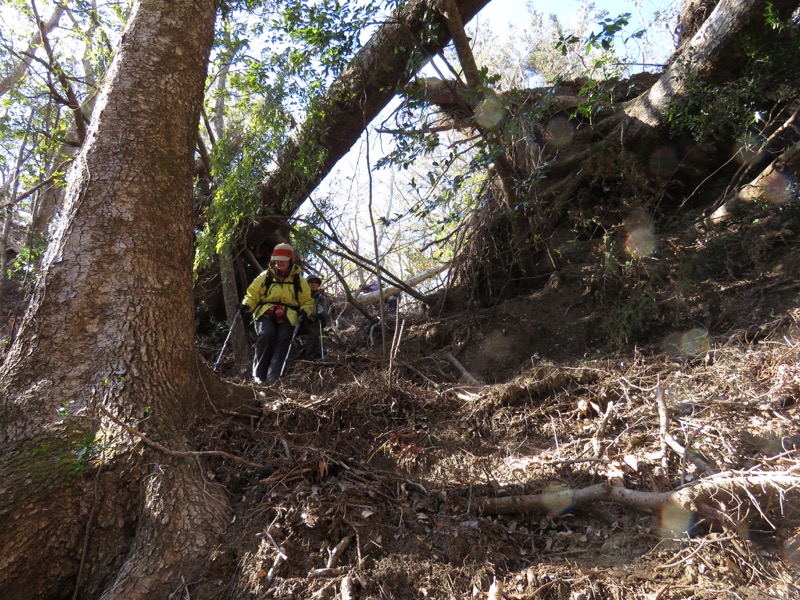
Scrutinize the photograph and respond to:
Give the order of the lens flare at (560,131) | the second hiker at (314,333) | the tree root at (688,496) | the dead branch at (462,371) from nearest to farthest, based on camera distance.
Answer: the tree root at (688,496)
the dead branch at (462,371)
the second hiker at (314,333)
the lens flare at (560,131)

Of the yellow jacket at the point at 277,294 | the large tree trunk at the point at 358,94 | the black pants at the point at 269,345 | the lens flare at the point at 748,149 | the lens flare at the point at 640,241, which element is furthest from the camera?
the yellow jacket at the point at 277,294

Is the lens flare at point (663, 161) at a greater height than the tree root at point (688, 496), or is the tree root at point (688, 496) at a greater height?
Result: the lens flare at point (663, 161)

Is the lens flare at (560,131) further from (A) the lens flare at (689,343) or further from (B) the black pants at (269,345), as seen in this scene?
(B) the black pants at (269,345)

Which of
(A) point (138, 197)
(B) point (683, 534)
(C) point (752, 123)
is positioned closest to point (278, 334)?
(A) point (138, 197)

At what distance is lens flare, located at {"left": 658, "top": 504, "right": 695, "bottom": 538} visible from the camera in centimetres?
224

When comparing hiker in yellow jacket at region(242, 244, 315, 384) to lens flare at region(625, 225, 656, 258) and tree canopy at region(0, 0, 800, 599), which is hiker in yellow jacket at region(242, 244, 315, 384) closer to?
tree canopy at region(0, 0, 800, 599)

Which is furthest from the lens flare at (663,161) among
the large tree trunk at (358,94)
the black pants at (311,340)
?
the black pants at (311,340)

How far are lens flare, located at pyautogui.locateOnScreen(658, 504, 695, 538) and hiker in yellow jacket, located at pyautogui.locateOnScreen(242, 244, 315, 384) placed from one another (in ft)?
15.0

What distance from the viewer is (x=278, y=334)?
619 cm

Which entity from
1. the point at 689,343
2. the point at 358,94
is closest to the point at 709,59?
the point at 689,343

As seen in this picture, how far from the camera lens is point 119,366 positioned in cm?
275

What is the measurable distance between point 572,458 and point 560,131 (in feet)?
16.8

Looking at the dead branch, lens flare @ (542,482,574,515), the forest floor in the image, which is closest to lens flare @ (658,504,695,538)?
the forest floor

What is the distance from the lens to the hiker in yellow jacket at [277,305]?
6098 mm
